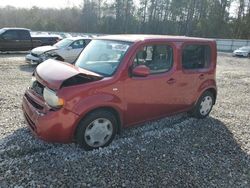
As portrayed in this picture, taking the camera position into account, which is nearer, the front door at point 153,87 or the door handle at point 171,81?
the front door at point 153,87

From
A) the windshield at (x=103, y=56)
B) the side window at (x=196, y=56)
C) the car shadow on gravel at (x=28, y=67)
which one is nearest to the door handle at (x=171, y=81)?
the side window at (x=196, y=56)

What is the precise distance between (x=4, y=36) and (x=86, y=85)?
14.7 meters

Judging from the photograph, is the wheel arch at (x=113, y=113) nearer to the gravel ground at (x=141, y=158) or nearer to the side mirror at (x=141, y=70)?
the gravel ground at (x=141, y=158)

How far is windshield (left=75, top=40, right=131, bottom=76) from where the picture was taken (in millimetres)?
4068

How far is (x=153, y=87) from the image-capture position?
4398mm

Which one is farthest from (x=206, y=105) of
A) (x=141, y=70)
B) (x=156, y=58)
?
(x=141, y=70)

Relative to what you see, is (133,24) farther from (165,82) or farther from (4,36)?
(165,82)

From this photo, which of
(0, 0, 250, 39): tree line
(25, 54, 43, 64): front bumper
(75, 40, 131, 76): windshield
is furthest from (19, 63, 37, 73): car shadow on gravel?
(0, 0, 250, 39): tree line

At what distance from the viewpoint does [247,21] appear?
45.4 metres

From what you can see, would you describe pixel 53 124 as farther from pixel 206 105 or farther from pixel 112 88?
pixel 206 105

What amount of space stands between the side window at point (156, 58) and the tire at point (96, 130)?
95 cm

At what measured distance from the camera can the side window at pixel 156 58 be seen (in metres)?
4.19

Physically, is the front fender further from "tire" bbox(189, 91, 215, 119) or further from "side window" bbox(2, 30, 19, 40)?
"side window" bbox(2, 30, 19, 40)

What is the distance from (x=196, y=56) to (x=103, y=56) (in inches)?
79.4
